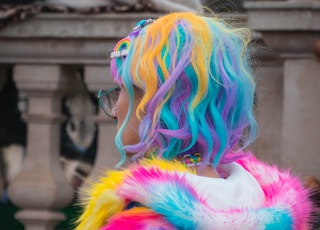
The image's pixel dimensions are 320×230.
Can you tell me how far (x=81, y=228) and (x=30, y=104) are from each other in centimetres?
286

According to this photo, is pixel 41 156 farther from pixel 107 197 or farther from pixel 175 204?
pixel 175 204

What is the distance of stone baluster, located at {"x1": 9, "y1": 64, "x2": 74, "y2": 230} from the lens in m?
5.66

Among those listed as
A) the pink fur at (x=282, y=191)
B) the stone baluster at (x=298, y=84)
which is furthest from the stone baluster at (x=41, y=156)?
the pink fur at (x=282, y=191)

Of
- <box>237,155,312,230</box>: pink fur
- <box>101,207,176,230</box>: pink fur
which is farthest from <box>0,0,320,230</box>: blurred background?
<box>101,207,176,230</box>: pink fur

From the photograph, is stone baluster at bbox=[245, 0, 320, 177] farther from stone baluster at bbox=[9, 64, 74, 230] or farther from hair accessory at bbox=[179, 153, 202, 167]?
hair accessory at bbox=[179, 153, 202, 167]

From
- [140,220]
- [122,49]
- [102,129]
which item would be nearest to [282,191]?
[140,220]

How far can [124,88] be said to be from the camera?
2.89 meters

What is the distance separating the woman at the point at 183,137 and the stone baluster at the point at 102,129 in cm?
269

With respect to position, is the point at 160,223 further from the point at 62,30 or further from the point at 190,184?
the point at 62,30

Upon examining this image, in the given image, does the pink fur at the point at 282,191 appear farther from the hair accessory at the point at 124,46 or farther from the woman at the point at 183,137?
the hair accessory at the point at 124,46

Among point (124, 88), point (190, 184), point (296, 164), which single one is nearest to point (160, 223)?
point (190, 184)

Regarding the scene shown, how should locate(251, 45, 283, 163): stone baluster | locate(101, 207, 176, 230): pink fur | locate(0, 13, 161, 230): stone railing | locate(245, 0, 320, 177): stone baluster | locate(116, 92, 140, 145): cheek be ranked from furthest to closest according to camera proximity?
locate(0, 13, 161, 230): stone railing → locate(251, 45, 283, 163): stone baluster → locate(245, 0, 320, 177): stone baluster → locate(116, 92, 140, 145): cheek → locate(101, 207, 176, 230): pink fur

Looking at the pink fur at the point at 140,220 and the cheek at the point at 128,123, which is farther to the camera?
the cheek at the point at 128,123

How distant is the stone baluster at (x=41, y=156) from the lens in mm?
5656
